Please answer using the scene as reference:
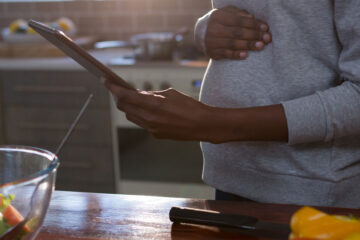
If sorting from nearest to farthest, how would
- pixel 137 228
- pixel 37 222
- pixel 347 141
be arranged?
pixel 37 222, pixel 137 228, pixel 347 141

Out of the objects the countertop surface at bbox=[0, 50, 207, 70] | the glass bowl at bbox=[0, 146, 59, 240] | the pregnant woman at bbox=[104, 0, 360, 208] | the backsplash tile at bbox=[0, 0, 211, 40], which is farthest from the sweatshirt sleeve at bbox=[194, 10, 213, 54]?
the backsplash tile at bbox=[0, 0, 211, 40]

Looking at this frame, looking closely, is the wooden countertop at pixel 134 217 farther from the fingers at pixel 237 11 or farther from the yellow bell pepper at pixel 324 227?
the fingers at pixel 237 11

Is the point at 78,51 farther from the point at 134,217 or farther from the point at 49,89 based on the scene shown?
the point at 49,89

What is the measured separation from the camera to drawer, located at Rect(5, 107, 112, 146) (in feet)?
8.13

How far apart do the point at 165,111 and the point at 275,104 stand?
0.21 m

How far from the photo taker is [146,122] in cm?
88

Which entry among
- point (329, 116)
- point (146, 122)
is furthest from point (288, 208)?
point (146, 122)

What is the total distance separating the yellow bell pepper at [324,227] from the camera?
58 centimetres

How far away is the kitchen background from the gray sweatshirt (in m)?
1.26

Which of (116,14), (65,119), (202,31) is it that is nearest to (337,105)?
(202,31)

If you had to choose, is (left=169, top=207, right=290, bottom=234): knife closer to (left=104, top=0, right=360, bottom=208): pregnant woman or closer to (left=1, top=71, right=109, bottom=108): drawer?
(left=104, top=0, right=360, bottom=208): pregnant woman

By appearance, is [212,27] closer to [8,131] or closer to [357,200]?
[357,200]

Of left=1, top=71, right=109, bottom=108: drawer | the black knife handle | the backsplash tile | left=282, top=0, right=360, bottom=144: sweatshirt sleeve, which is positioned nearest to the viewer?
the black knife handle

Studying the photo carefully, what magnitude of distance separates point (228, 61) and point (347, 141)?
10.7 inches
